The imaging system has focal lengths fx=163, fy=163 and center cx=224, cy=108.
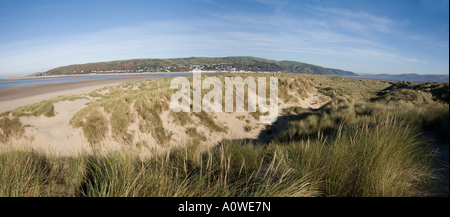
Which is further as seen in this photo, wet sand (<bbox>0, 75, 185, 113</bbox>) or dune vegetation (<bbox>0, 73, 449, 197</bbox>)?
wet sand (<bbox>0, 75, 185, 113</bbox>)

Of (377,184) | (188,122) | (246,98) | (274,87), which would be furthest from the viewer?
(274,87)

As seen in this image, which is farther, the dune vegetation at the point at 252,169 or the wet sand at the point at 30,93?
the wet sand at the point at 30,93

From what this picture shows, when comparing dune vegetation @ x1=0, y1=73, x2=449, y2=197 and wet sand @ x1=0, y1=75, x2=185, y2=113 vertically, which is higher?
wet sand @ x1=0, y1=75, x2=185, y2=113

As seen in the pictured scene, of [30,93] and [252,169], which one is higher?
[30,93]

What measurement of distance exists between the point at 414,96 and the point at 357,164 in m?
9.88

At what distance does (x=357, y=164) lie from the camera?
7.04 feet

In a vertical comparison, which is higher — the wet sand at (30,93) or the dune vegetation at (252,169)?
the wet sand at (30,93)

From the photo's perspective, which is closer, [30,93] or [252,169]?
[252,169]
